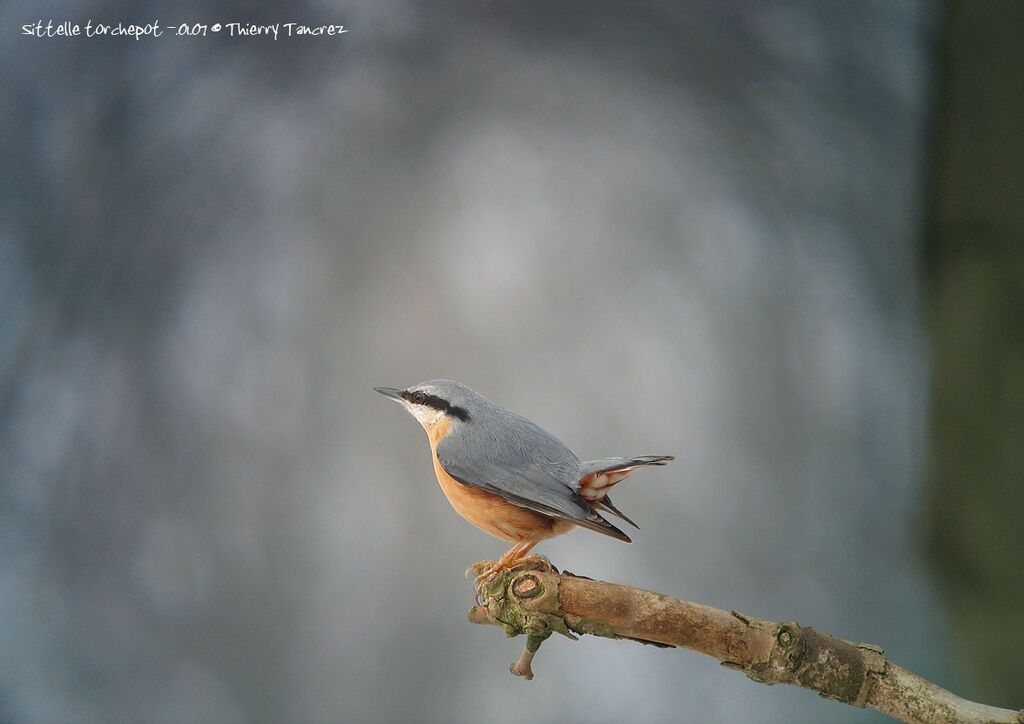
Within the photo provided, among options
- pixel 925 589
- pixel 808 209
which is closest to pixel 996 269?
pixel 808 209

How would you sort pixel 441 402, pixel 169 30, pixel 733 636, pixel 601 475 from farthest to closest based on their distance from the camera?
pixel 169 30 < pixel 441 402 < pixel 601 475 < pixel 733 636

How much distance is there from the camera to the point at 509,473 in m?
1.49

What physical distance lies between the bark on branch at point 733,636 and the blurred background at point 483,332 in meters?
0.85

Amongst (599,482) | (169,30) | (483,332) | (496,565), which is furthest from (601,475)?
(169,30)

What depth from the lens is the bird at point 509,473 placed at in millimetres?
1455

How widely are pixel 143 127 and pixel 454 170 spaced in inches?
29.7

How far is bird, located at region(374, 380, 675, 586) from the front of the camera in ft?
4.77

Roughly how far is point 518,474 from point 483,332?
2.94 ft

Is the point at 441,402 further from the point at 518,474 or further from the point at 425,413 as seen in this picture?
the point at 518,474

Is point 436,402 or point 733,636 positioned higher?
point 436,402

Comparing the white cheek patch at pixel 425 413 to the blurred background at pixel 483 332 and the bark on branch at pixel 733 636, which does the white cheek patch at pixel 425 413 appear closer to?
the bark on branch at pixel 733 636

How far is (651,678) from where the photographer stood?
2314mm

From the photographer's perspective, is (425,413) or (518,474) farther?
(425,413)

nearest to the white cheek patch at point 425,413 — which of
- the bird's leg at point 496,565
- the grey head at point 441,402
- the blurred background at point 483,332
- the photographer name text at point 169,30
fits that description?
the grey head at point 441,402
